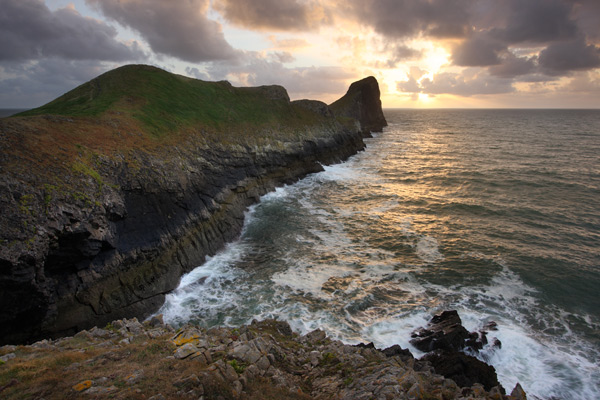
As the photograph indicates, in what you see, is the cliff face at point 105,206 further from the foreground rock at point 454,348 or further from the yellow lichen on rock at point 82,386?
the foreground rock at point 454,348

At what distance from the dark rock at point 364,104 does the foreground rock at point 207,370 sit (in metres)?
129

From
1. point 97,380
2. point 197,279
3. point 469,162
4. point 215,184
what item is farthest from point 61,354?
point 469,162

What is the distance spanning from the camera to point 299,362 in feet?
41.4

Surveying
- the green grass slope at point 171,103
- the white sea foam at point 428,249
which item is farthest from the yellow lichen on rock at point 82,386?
the green grass slope at point 171,103

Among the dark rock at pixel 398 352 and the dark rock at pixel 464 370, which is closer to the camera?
the dark rock at pixel 464 370

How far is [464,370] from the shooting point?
13969 mm

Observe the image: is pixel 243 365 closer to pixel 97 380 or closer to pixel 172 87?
pixel 97 380

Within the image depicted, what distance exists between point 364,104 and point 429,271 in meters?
128

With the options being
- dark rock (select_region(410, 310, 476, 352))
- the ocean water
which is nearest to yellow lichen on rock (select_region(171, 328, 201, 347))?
the ocean water

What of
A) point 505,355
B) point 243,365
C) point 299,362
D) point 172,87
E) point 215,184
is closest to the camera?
point 243,365

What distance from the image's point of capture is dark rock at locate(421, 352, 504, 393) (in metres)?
13.5

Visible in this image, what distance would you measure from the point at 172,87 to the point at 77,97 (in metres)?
12.0

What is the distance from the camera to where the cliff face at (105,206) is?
1546 cm

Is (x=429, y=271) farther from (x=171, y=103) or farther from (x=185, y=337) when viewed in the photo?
(x=171, y=103)
